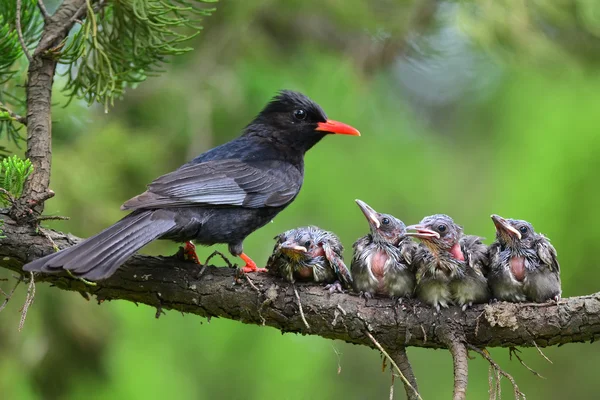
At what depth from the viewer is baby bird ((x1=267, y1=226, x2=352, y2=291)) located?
4.20 m

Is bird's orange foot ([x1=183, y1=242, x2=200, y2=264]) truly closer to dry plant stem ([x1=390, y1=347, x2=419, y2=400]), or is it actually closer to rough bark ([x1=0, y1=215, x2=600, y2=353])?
rough bark ([x1=0, y1=215, x2=600, y2=353])

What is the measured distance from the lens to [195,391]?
239 inches

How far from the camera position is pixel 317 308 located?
4000 mm

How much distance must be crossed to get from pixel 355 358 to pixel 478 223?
1.96 m

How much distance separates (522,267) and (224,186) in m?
1.99

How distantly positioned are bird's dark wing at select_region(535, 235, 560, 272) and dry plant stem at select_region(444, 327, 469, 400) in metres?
0.61

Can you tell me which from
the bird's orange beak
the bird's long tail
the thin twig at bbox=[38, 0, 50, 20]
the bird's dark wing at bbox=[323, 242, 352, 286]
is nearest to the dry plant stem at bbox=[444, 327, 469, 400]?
the bird's dark wing at bbox=[323, 242, 352, 286]

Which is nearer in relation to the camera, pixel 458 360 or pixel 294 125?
pixel 458 360

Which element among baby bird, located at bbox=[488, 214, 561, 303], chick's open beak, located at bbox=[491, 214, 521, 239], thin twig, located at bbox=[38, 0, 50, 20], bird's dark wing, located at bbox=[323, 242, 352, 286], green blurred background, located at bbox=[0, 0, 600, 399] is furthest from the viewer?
green blurred background, located at bbox=[0, 0, 600, 399]

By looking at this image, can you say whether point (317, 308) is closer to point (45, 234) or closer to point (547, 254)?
point (547, 254)

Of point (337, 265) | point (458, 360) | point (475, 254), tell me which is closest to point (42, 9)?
point (337, 265)

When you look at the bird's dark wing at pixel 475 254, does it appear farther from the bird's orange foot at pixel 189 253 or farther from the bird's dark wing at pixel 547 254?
the bird's orange foot at pixel 189 253

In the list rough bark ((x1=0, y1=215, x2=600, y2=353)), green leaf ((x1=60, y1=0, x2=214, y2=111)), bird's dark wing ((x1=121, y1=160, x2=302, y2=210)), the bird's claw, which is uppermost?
green leaf ((x1=60, y1=0, x2=214, y2=111))

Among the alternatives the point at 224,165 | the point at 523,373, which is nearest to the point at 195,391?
the point at 224,165
